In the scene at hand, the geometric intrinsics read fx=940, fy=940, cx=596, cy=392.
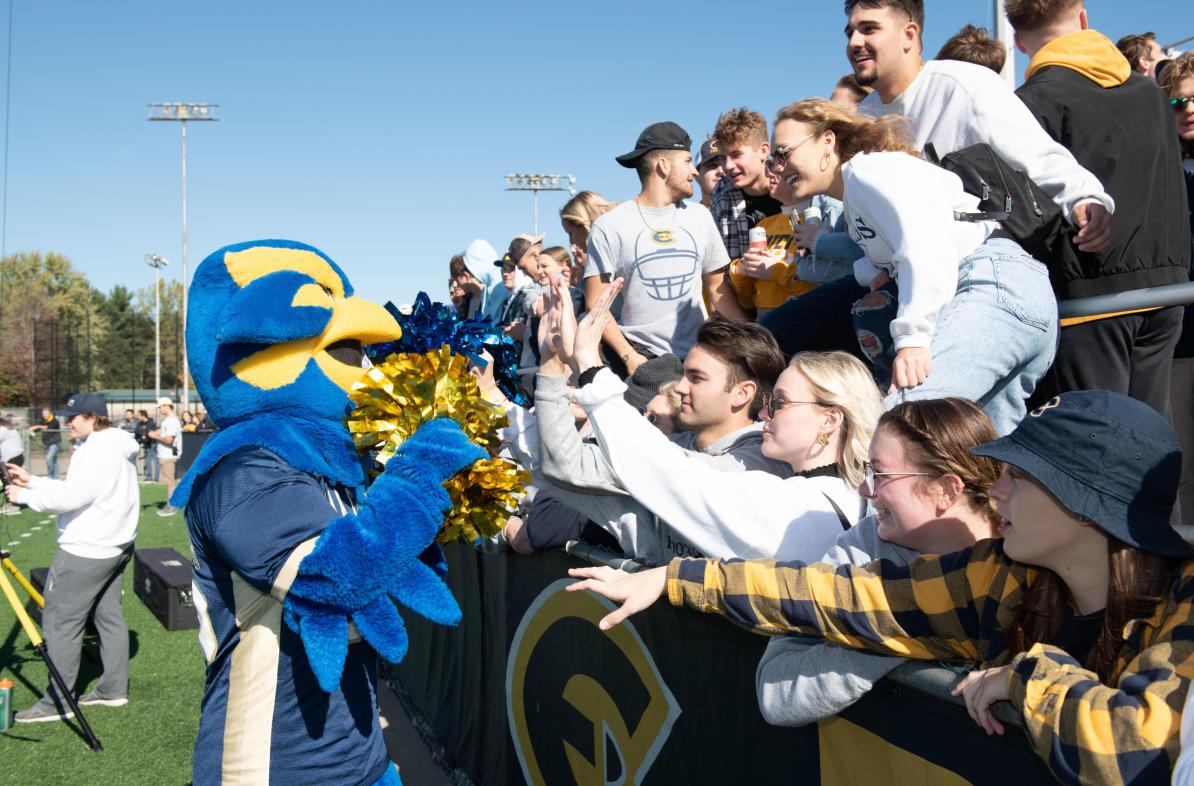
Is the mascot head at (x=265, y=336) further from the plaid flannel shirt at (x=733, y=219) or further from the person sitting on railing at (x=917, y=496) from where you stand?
the plaid flannel shirt at (x=733, y=219)

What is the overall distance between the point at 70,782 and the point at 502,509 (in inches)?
146

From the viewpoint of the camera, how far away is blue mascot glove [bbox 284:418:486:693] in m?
2.10

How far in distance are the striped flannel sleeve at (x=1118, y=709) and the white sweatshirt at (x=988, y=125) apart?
5.58 ft

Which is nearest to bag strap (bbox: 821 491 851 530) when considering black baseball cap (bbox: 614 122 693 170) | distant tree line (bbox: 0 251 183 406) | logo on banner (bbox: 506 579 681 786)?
logo on banner (bbox: 506 579 681 786)

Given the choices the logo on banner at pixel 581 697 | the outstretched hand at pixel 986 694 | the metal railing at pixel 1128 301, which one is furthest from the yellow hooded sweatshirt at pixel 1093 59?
the outstretched hand at pixel 986 694

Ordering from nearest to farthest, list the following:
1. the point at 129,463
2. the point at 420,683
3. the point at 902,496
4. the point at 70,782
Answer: the point at 902,496
the point at 70,782
the point at 420,683
the point at 129,463

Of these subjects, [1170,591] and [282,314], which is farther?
[282,314]

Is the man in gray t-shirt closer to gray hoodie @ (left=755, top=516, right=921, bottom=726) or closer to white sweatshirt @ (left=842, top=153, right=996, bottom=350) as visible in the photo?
white sweatshirt @ (left=842, top=153, right=996, bottom=350)

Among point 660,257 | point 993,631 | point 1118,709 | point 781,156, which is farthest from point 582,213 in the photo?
point 1118,709

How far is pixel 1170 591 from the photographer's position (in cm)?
133

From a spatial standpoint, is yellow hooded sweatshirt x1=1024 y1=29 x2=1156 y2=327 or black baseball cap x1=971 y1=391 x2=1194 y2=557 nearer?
black baseball cap x1=971 y1=391 x2=1194 y2=557

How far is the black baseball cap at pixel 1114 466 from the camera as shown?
1346 mm

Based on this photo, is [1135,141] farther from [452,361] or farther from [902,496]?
[452,361]

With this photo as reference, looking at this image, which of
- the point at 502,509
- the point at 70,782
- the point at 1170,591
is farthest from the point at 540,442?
the point at 70,782
